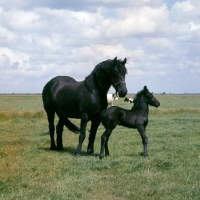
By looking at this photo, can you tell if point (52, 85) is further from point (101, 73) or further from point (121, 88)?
point (121, 88)

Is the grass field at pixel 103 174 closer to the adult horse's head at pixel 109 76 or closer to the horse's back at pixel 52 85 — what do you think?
the horse's back at pixel 52 85

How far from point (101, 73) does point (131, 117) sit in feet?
4.68

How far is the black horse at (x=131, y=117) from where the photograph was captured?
10152mm

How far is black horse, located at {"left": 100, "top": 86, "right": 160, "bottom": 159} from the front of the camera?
10.2 meters

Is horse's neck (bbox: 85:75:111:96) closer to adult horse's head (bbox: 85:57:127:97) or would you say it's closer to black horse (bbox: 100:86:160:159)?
adult horse's head (bbox: 85:57:127:97)

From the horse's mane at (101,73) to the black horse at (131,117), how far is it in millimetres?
800

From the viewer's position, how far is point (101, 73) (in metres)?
10.4

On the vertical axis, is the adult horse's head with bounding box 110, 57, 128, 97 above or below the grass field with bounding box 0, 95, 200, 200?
above

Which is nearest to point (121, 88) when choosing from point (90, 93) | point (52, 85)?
point (90, 93)

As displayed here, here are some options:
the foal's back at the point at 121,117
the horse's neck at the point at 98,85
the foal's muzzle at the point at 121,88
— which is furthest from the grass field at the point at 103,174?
the horse's neck at the point at 98,85

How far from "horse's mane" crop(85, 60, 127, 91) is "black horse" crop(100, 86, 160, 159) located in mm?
800

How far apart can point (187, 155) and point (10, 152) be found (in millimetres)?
5206

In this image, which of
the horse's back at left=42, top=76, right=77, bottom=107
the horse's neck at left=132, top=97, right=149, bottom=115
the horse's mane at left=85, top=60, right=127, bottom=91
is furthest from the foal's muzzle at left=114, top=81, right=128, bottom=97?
the horse's back at left=42, top=76, right=77, bottom=107

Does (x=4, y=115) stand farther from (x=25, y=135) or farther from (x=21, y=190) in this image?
(x=21, y=190)
